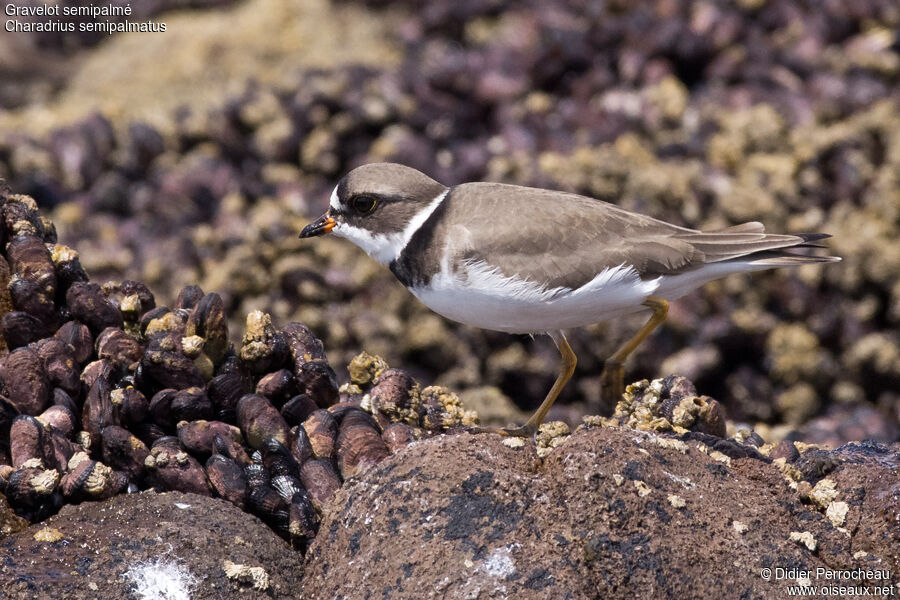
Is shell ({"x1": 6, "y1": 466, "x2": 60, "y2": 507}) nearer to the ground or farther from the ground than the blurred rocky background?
farther from the ground

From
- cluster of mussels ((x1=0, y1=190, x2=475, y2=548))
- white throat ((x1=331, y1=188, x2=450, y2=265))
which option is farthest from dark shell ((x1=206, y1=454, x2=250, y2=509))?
white throat ((x1=331, y1=188, x2=450, y2=265))

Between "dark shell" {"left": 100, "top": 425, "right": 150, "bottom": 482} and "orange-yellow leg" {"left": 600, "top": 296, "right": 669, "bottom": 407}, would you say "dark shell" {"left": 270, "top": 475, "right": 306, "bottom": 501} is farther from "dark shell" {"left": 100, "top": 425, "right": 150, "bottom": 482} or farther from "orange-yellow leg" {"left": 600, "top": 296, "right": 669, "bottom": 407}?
"orange-yellow leg" {"left": 600, "top": 296, "right": 669, "bottom": 407}

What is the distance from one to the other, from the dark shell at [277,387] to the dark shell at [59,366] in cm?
68

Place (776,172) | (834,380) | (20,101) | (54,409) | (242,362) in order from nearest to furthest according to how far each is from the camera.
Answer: (54,409) → (242,362) → (834,380) → (776,172) → (20,101)

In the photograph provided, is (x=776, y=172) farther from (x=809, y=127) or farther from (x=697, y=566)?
(x=697, y=566)

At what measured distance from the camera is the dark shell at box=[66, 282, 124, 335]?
3748 millimetres

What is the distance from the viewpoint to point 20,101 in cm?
923

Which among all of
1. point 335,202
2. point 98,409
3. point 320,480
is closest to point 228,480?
point 320,480

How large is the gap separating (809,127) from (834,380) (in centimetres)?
208

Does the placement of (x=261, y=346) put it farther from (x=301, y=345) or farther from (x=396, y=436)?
(x=396, y=436)

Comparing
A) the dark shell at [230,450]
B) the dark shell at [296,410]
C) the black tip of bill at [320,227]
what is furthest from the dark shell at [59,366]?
the black tip of bill at [320,227]

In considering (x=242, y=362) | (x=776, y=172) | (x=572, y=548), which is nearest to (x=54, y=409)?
(x=242, y=362)

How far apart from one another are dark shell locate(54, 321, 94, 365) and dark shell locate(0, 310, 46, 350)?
8 cm

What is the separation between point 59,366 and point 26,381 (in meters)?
0.14
